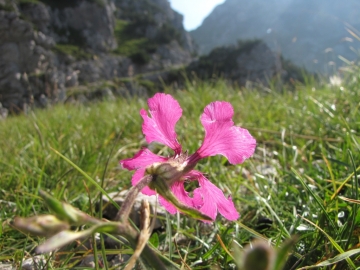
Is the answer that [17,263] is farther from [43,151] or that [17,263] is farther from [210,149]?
[43,151]

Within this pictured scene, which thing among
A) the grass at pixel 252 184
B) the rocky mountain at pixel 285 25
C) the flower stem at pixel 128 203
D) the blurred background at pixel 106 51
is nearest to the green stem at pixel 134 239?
the flower stem at pixel 128 203

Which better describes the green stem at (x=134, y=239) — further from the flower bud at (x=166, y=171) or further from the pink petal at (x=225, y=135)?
the pink petal at (x=225, y=135)

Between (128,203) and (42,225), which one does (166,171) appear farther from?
(42,225)

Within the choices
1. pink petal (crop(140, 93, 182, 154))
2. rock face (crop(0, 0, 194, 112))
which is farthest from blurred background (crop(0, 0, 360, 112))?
pink petal (crop(140, 93, 182, 154))

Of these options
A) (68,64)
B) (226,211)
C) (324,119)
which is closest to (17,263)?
(226,211)

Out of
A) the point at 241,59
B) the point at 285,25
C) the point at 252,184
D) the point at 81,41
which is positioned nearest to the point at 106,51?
the point at 81,41

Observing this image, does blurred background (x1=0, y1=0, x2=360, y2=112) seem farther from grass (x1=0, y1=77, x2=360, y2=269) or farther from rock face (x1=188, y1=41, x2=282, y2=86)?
grass (x1=0, y1=77, x2=360, y2=269)
